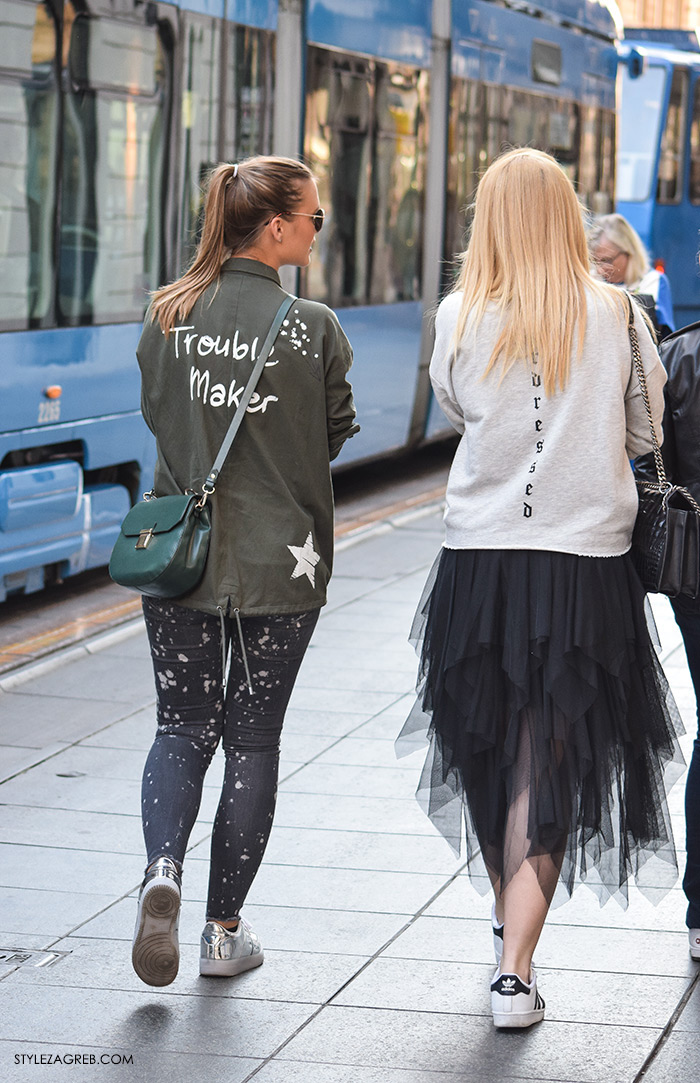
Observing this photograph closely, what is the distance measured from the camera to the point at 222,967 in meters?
3.90

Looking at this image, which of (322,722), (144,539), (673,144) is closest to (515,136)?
(673,144)

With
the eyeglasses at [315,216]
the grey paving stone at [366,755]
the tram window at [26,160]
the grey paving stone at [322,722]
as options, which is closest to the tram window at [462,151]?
the tram window at [26,160]

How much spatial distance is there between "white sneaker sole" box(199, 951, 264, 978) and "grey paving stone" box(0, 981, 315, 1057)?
4.7 inches

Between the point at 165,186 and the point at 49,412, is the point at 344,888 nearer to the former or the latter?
the point at 49,412

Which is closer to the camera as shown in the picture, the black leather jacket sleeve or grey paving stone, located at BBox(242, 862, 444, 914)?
the black leather jacket sleeve

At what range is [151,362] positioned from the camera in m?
3.84

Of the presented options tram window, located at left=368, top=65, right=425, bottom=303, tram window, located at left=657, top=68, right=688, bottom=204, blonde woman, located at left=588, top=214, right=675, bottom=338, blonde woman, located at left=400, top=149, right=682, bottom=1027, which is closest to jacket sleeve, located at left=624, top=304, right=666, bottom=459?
blonde woman, located at left=400, top=149, right=682, bottom=1027

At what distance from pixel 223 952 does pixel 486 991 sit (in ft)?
1.89

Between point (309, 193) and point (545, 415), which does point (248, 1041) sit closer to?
point (545, 415)

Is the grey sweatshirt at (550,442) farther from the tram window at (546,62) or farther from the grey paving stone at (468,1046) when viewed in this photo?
the tram window at (546,62)

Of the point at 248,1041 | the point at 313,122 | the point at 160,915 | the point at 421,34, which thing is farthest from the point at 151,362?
the point at 421,34

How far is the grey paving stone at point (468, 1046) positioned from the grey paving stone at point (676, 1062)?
3cm

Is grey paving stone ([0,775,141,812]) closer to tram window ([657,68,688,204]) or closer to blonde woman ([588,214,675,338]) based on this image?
blonde woman ([588,214,675,338])

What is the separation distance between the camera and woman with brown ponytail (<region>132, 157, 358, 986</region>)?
148 inches
